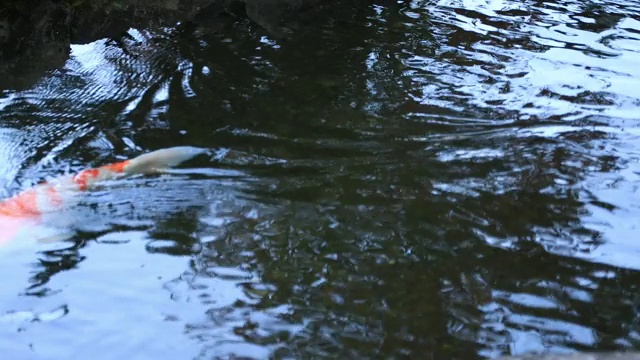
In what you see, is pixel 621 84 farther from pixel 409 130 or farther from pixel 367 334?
pixel 367 334

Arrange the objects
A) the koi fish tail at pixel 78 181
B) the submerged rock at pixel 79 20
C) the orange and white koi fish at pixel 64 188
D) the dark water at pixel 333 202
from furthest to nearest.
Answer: the submerged rock at pixel 79 20 < the koi fish tail at pixel 78 181 < the orange and white koi fish at pixel 64 188 < the dark water at pixel 333 202

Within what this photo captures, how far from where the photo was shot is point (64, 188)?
4.90 metres

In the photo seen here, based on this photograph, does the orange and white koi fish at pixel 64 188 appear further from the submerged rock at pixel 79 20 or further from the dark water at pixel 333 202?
the submerged rock at pixel 79 20

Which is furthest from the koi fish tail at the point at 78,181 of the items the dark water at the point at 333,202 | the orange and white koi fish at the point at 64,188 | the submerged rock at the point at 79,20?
the submerged rock at the point at 79,20

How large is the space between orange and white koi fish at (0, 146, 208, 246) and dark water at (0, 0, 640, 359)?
0.14 metres

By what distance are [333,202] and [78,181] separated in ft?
6.14

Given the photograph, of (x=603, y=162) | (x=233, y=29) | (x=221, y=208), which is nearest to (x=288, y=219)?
(x=221, y=208)

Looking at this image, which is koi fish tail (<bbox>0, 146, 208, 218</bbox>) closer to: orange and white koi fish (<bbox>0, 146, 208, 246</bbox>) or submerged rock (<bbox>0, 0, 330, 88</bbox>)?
orange and white koi fish (<bbox>0, 146, 208, 246</bbox>)

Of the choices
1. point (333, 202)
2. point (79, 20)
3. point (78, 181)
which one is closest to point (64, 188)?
point (78, 181)

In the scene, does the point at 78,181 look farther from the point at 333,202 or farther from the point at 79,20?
the point at 79,20

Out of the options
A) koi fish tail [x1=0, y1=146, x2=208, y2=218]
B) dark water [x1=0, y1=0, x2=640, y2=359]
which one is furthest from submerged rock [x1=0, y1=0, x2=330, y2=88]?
koi fish tail [x1=0, y1=146, x2=208, y2=218]

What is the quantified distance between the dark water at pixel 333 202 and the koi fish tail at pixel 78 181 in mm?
137

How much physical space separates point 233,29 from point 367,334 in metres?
5.20

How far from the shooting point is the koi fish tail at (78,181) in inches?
183
